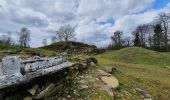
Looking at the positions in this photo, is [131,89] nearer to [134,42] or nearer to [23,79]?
[23,79]

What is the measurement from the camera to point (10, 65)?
5.19m

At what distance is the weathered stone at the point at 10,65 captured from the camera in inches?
202

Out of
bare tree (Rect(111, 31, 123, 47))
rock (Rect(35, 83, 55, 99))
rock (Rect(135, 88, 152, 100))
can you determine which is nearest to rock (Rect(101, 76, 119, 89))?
rock (Rect(135, 88, 152, 100))

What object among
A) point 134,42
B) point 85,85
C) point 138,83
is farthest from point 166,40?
point 85,85

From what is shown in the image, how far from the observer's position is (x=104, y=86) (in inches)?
373

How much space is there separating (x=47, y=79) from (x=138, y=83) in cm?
612

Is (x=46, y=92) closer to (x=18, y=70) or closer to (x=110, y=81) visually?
(x=18, y=70)

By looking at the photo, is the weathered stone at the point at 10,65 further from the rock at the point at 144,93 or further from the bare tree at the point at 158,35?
the bare tree at the point at 158,35

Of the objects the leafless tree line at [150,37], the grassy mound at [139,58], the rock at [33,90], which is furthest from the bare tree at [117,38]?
the rock at [33,90]

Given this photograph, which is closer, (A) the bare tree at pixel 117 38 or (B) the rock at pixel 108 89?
(B) the rock at pixel 108 89

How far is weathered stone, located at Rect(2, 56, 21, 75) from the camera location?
5125 mm

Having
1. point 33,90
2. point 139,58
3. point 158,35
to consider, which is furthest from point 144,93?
point 158,35

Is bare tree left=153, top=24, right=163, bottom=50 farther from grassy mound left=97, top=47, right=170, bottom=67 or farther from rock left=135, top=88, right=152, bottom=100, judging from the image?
rock left=135, top=88, right=152, bottom=100

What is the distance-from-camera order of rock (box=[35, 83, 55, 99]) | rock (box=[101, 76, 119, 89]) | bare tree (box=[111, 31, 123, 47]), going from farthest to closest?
bare tree (box=[111, 31, 123, 47]), rock (box=[101, 76, 119, 89]), rock (box=[35, 83, 55, 99])
